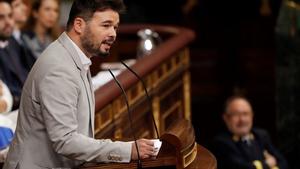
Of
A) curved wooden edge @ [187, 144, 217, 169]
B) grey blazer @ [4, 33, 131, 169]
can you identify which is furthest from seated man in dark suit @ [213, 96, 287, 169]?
grey blazer @ [4, 33, 131, 169]

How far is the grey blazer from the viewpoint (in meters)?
3.15

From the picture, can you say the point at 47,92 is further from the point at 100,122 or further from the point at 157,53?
the point at 157,53

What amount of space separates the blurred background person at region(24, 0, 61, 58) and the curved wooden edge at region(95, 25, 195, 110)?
86cm

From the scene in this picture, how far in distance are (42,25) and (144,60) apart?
3.61 ft

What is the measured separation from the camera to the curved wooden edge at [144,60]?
4.89 metres

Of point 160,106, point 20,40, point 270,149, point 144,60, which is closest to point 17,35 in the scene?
point 20,40

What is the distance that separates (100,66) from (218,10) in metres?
3.24

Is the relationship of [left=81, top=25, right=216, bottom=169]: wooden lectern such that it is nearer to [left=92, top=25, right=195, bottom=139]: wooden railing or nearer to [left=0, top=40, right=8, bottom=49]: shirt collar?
[left=92, top=25, right=195, bottom=139]: wooden railing

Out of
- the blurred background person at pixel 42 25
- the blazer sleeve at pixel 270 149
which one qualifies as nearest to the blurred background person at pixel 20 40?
the blurred background person at pixel 42 25

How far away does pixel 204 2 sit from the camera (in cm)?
1032

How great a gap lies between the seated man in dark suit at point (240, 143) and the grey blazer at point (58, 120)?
109 inches

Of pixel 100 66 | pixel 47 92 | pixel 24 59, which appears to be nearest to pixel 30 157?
pixel 47 92

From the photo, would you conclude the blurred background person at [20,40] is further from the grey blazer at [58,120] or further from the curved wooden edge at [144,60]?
the grey blazer at [58,120]

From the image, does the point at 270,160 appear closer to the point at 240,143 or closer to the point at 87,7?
the point at 240,143
